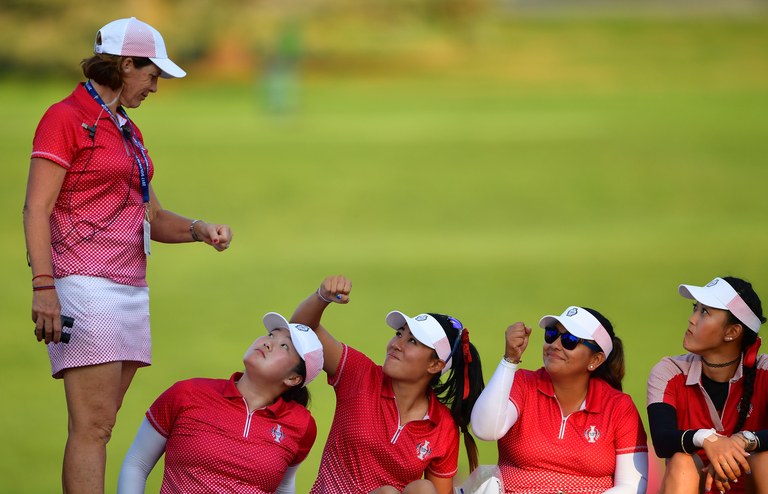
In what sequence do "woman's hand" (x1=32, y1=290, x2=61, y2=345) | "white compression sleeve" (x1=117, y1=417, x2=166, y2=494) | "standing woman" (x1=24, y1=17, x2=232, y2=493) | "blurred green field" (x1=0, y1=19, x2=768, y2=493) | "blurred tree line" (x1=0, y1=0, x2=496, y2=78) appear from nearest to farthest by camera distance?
"woman's hand" (x1=32, y1=290, x2=61, y2=345), "standing woman" (x1=24, y1=17, x2=232, y2=493), "white compression sleeve" (x1=117, y1=417, x2=166, y2=494), "blurred green field" (x1=0, y1=19, x2=768, y2=493), "blurred tree line" (x1=0, y1=0, x2=496, y2=78)

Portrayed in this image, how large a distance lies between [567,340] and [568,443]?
0.37 meters

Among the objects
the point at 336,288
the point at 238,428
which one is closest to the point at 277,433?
the point at 238,428

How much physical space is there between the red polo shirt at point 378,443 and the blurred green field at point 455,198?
2.01 metres

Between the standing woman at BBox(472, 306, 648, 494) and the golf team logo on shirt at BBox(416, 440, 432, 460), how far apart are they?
0.58 feet

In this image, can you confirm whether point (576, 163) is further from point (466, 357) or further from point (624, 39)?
point (466, 357)

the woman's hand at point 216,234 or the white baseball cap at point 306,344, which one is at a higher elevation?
the woman's hand at point 216,234

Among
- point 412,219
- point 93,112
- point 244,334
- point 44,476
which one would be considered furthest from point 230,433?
point 412,219

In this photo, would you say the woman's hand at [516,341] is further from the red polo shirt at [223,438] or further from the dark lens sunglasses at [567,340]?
the red polo shirt at [223,438]

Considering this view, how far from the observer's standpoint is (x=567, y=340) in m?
4.36

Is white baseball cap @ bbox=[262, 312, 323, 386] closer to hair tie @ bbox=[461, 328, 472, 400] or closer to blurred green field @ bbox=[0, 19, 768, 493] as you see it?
hair tie @ bbox=[461, 328, 472, 400]

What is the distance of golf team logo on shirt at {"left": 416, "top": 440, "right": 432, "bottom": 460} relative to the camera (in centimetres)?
422

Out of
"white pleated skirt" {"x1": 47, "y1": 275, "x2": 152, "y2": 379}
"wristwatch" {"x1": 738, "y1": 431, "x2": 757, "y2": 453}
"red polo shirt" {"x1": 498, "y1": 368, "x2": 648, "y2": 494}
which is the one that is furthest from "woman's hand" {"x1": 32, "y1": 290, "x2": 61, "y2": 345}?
"wristwatch" {"x1": 738, "y1": 431, "x2": 757, "y2": 453}

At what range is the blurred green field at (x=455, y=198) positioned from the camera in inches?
458

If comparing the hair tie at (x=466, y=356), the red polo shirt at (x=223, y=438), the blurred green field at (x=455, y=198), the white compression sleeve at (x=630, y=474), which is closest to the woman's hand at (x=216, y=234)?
the red polo shirt at (x=223, y=438)
